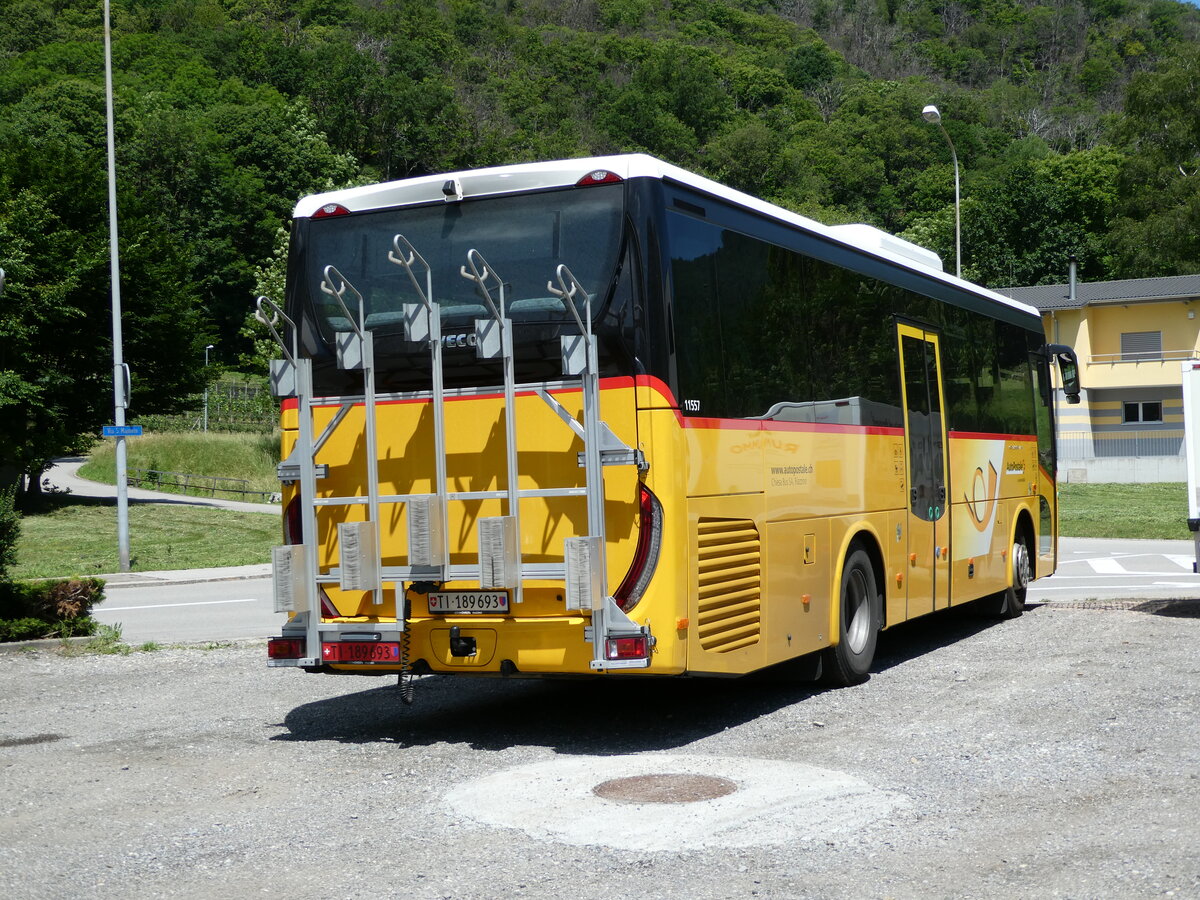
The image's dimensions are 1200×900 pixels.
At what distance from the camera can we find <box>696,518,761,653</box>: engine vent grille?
8781 mm

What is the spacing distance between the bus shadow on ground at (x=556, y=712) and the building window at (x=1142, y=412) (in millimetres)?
50386

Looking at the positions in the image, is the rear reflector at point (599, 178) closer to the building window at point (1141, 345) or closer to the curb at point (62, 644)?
the curb at point (62, 644)

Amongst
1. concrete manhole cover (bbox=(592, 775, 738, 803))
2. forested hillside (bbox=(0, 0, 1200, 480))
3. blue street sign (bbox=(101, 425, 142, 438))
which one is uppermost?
forested hillside (bbox=(0, 0, 1200, 480))

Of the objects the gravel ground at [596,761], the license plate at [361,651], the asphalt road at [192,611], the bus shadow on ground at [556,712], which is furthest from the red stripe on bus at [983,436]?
the asphalt road at [192,611]

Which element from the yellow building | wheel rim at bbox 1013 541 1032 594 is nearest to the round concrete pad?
wheel rim at bbox 1013 541 1032 594

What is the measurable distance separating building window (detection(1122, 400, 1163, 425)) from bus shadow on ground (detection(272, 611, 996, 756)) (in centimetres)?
5039

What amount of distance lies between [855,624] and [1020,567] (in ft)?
17.9

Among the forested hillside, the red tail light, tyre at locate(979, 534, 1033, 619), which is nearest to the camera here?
the red tail light

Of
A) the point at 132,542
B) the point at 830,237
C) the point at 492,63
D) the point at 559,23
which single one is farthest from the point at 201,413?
Result: the point at 559,23

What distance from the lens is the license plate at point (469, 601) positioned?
870cm

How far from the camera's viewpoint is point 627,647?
8.29 meters

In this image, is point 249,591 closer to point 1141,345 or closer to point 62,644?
point 62,644

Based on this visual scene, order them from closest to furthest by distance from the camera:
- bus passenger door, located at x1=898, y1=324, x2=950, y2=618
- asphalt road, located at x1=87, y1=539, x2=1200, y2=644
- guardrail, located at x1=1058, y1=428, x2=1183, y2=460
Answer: bus passenger door, located at x1=898, y1=324, x2=950, y2=618
asphalt road, located at x1=87, y1=539, x2=1200, y2=644
guardrail, located at x1=1058, y1=428, x2=1183, y2=460

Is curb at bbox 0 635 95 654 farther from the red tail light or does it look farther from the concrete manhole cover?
the concrete manhole cover
